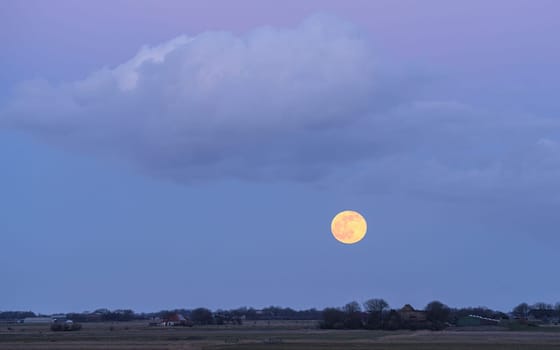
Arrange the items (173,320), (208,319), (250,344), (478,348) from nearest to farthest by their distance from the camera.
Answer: (478,348) < (250,344) < (173,320) < (208,319)

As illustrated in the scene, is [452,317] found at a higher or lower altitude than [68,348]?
higher

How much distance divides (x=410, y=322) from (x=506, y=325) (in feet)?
54.4

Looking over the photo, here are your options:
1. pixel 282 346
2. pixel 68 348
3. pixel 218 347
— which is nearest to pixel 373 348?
pixel 282 346

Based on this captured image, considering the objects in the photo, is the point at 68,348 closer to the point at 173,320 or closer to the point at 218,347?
the point at 218,347

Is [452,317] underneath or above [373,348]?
above

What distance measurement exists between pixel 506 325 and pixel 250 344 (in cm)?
7900

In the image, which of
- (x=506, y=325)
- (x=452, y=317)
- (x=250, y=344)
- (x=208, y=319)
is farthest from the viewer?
(x=208, y=319)

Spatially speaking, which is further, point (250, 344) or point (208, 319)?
point (208, 319)

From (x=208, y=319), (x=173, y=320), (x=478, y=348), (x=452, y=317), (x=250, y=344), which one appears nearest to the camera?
(x=478, y=348)

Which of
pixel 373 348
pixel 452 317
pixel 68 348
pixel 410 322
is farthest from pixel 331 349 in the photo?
pixel 452 317

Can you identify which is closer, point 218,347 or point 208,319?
point 218,347

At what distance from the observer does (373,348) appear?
72188 millimetres

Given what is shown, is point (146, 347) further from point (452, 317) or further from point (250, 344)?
point (452, 317)

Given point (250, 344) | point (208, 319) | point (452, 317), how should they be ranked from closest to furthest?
point (250, 344), point (452, 317), point (208, 319)
